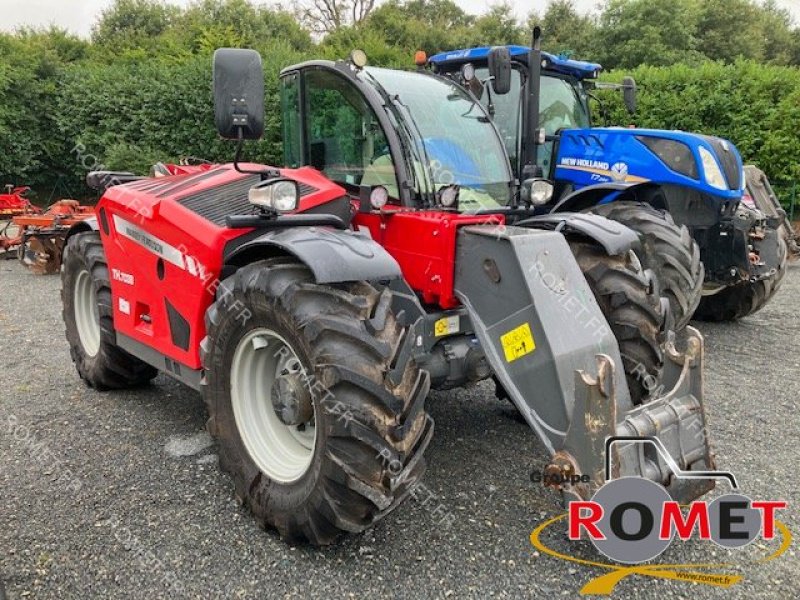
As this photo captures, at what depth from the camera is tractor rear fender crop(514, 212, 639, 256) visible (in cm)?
335

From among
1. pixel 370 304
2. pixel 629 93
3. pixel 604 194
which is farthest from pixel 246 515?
pixel 629 93

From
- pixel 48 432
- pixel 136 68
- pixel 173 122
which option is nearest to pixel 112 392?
pixel 48 432

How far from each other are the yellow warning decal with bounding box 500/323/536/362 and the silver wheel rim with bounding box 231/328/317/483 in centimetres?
89

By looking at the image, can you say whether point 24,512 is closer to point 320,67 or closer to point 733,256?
point 320,67

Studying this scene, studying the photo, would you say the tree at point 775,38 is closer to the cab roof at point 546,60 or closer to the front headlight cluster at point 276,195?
the cab roof at point 546,60

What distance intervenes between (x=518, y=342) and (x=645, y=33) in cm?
2507

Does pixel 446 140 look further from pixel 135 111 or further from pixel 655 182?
pixel 135 111

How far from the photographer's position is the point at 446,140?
3.71 m

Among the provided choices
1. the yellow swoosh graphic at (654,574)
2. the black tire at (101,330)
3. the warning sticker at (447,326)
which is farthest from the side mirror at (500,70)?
the yellow swoosh graphic at (654,574)

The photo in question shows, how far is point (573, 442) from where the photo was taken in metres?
2.54

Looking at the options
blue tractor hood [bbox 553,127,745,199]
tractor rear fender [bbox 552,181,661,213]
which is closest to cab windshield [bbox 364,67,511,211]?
tractor rear fender [bbox 552,181,661,213]

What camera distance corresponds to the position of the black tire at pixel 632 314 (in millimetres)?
3293

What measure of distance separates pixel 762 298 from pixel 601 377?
5.12 meters

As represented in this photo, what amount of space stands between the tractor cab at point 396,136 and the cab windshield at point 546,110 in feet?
7.17
